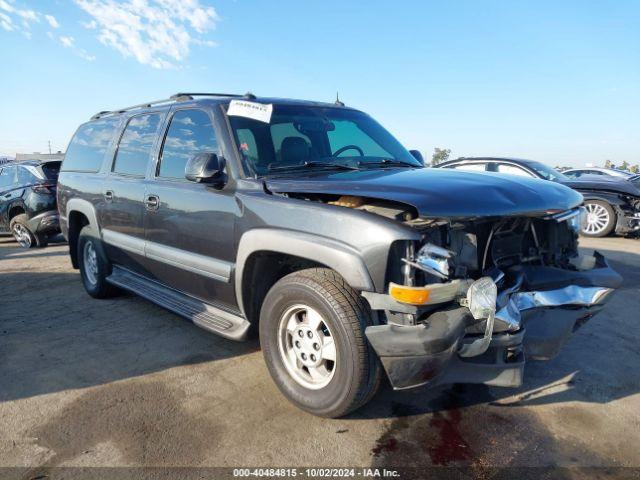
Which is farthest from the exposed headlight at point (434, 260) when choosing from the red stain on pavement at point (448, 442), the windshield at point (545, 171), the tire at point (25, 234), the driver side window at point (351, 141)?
the tire at point (25, 234)

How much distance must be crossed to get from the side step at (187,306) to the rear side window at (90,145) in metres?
1.28

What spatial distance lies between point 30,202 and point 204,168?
22.9 ft

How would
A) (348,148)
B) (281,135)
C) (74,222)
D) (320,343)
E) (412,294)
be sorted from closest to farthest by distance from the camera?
(412,294), (320,343), (281,135), (348,148), (74,222)

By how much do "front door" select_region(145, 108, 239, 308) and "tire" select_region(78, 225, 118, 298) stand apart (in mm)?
1055

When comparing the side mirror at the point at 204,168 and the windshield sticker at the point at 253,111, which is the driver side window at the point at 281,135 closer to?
the windshield sticker at the point at 253,111

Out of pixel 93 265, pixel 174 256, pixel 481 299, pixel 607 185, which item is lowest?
pixel 93 265

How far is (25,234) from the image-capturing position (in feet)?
28.3

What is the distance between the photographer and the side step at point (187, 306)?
10.4 ft

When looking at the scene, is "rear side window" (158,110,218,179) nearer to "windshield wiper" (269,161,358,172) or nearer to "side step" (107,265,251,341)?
"windshield wiper" (269,161,358,172)

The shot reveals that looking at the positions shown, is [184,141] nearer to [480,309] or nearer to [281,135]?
[281,135]

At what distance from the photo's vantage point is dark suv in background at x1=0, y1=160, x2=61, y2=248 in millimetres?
8266

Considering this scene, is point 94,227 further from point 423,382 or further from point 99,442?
point 423,382

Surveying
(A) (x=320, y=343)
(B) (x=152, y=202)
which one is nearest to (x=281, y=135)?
(B) (x=152, y=202)

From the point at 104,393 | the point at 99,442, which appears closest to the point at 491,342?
the point at 99,442
